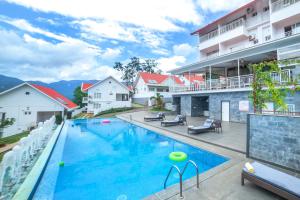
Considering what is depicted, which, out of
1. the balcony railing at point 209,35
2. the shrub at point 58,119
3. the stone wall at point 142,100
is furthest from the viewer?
the stone wall at point 142,100

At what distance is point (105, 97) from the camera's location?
33.0m

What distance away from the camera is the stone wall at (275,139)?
5199 mm

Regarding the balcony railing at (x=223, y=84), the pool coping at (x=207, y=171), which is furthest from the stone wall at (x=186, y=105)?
the pool coping at (x=207, y=171)

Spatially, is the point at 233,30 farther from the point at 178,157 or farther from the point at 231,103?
the point at 178,157

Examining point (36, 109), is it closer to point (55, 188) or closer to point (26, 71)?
point (55, 188)

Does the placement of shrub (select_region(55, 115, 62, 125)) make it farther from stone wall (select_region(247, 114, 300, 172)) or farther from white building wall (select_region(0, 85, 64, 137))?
stone wall (select_region(247, 114, 300, 172))

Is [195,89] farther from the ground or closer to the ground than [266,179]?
farther from the ground

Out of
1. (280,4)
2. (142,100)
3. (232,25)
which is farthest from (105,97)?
(280,4)

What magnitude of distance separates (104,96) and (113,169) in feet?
90.2

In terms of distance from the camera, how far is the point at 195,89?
19.9 metres

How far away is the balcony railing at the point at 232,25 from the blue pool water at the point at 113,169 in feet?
59.6

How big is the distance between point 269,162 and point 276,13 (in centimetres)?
1757

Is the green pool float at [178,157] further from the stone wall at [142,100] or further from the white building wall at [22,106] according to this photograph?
the stone wall at [142,100]

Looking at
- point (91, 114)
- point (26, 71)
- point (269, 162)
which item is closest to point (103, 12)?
point (269, 162)
